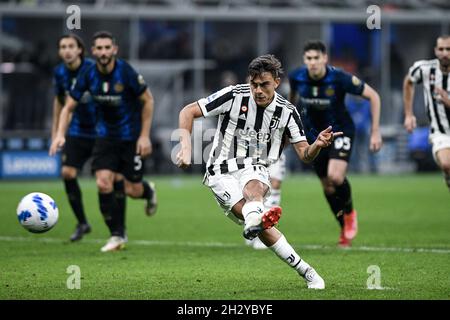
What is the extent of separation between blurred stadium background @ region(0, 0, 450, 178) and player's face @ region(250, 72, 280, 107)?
1716cm

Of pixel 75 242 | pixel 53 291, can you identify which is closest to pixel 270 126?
pixel 53 291

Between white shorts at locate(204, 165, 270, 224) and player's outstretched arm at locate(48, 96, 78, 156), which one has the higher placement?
player's outstretched arm at locate(48, 96, 78, 156)

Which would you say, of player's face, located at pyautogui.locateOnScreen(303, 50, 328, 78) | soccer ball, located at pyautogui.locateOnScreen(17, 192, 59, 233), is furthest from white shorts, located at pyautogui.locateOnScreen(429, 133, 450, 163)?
soccer ball, located at pyautogui.locateOnScreen(17, 192, 59, 233)

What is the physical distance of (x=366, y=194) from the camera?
20.6 meters

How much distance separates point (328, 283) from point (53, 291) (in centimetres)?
235

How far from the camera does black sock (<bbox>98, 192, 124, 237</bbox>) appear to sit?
38.7ft

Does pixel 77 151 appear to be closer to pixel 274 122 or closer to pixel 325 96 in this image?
pixel 325 96

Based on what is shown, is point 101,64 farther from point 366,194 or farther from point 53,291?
point 366,194

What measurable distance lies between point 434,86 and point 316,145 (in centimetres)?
467

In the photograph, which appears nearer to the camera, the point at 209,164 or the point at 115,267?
the point at 209,164

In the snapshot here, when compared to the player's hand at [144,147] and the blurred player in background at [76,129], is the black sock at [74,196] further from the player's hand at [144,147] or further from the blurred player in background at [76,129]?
the player's hand at [144,147]

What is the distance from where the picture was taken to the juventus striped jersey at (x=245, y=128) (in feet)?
27.9

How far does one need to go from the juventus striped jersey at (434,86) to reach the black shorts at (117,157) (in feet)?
11.8

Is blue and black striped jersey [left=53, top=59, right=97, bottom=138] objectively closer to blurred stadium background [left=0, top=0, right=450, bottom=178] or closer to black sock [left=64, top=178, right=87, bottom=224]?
black sock [left=64, top=178, right=87, bottom=224]
